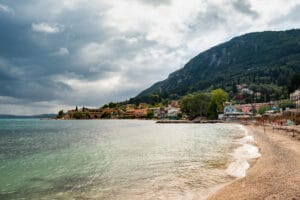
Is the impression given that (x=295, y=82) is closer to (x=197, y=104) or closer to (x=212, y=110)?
(x=212, y=110)

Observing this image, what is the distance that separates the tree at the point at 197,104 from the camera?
15412cm

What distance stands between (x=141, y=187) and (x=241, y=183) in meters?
5.97

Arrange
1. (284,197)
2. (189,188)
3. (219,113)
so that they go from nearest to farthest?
1. (284,197)
2. (189,188)
3. (219,113)

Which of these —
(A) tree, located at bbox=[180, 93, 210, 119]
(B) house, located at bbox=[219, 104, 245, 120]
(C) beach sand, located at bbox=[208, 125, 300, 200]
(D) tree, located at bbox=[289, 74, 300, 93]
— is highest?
(D) tree, located at bbox=[289, 74, 300, 93]

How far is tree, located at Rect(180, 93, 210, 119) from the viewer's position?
154 metres

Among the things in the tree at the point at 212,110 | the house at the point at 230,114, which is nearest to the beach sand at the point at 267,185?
the house at the point at 230,114

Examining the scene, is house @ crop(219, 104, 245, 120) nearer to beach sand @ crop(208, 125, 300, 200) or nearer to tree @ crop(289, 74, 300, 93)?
tree @ crop(289, 74, 300, 93)

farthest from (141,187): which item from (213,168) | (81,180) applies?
(213,168)

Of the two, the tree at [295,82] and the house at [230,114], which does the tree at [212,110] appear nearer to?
the house at [230,114]

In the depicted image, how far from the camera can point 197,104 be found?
509ft

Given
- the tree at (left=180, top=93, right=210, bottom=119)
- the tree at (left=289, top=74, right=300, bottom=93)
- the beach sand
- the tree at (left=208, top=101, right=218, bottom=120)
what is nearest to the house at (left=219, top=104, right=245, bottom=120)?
the tree at (left=208, top=101, right=218, bottom=120)

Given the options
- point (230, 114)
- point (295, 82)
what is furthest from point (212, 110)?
point (295, 82)

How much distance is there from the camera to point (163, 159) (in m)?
26.1

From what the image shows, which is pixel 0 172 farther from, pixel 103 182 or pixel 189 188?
pixel 189 188
